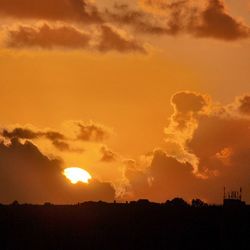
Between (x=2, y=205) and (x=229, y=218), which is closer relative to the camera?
(x=229, y=218)

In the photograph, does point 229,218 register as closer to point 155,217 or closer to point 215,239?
point 215,239

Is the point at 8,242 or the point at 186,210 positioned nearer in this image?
the point at 186,210

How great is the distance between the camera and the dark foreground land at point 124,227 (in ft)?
350

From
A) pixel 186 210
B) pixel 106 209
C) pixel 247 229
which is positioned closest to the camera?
pixel 247 229

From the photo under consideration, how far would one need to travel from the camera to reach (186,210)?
11200 centimetres

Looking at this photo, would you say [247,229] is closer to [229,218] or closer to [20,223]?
[229,218]

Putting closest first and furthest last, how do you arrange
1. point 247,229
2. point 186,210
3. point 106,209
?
point 247,229 → point 186,210 → point 106,209

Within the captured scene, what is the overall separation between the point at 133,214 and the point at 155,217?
3575 millimetres

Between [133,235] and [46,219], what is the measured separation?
14597mm

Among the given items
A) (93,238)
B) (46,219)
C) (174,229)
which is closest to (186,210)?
(174,229)

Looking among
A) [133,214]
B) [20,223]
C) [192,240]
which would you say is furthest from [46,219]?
[192,240]

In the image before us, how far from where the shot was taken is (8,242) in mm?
120750

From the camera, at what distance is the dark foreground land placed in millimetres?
106562

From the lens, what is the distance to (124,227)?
11519cm
